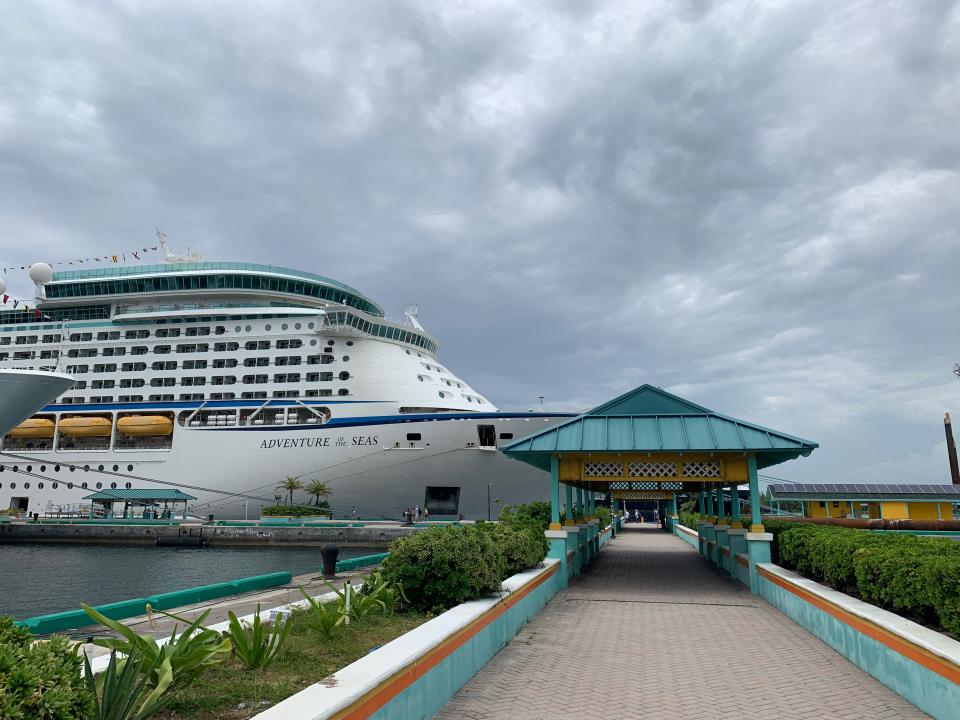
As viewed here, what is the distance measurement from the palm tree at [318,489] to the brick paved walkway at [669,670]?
2625 centimetres

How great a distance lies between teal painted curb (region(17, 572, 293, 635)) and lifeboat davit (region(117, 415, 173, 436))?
1204 inches

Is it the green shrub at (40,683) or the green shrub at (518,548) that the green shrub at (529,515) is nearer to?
the green shrub at (518,548)

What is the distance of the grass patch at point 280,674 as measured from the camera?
409 centimetres

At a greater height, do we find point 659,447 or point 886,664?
point 659,447

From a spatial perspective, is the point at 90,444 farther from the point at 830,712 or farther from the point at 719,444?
the point at 830,712

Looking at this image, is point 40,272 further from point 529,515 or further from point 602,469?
point 602,469

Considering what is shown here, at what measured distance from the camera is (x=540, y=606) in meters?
10.4

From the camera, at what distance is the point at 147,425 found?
3959 cm

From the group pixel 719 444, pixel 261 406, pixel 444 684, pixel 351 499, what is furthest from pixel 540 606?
pixel 261 406

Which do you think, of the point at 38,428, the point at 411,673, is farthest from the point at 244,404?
the point at 411,673

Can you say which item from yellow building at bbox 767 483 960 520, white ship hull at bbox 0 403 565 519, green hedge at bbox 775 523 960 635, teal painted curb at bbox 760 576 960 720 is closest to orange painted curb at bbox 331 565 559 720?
teal painted curb at bbox 760 576 960 720

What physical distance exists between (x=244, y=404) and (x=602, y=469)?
1181 inches

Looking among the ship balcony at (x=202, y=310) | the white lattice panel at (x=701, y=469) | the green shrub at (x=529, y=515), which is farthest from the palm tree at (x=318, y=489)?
the white lattice panel at (x=701, y=469)

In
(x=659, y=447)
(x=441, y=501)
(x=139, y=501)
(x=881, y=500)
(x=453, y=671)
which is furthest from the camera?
(x=139, y=501)
